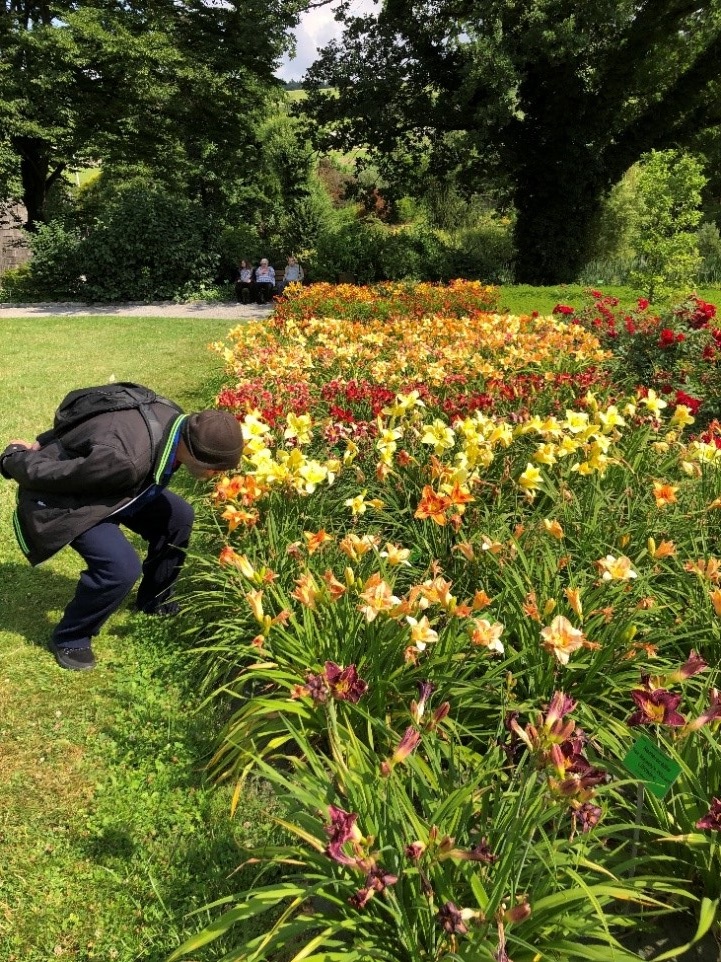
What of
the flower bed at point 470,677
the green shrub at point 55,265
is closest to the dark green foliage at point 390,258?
the green shrub at point 55,265

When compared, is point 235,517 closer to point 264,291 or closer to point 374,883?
point 374,883

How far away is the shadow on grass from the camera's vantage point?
3121 millimetres

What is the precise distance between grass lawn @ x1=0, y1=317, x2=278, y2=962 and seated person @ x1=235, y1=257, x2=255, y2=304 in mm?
13214

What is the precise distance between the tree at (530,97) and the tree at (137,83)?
260 centimetres

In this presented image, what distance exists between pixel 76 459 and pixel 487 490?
181 cm

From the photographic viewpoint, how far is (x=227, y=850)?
2.01m

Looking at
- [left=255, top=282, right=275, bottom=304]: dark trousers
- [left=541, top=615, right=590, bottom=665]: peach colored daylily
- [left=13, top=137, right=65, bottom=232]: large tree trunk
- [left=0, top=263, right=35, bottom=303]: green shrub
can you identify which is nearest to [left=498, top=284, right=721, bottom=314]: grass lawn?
[left=255, top=282, right=275, bottom=304]: dark trousers

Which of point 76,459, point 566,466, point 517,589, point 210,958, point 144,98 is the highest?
point 144,98

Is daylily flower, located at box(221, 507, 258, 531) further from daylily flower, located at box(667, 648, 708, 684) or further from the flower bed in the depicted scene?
daylily flower, located at box(667, 648, 708, 684)

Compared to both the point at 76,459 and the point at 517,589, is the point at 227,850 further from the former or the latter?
the point at 76,459

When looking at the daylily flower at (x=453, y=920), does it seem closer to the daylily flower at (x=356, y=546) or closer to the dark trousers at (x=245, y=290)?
the daylily flower at (x=356, y=546)

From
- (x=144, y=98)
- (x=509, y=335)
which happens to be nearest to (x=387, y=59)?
(x=144, y=98)

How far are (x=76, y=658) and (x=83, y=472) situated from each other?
3.11 ft

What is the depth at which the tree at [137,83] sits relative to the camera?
51.6 ft
